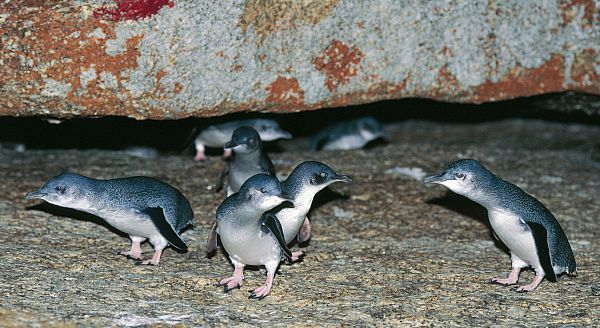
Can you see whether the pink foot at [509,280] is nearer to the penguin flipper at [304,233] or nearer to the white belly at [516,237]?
the white belly at [516,237]

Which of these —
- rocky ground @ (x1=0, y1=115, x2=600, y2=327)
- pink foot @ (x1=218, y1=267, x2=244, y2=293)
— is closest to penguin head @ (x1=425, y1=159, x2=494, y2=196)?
rocky ground @ (x1=0, y1=115, x2=600, y2=327)

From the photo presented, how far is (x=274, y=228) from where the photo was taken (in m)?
3.92

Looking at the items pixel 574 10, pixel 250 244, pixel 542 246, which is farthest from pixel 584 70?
pixel 250 244

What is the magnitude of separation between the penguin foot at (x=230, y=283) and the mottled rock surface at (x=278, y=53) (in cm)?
120

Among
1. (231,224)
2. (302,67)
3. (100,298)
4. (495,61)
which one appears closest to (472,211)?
(495,61)

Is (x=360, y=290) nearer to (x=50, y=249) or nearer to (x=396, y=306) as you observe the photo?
(x=396, y=306)

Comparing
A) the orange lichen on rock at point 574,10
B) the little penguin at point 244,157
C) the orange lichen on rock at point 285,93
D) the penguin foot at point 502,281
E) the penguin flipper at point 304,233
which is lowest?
the penguin foot at point 502,281

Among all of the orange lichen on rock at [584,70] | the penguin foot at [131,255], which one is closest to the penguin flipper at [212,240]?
the penguin foot at [131,255]

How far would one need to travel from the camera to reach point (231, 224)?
12.8 feet

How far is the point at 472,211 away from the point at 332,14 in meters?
1.37

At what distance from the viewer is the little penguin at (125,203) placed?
416cm

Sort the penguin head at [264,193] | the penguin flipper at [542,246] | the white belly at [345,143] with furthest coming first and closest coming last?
the white belly at [345,143] < the penguin flipper at [542,246] < the penguin head at [264,193]

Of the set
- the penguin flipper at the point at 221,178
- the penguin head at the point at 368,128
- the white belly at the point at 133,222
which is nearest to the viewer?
the white belly at the point at 133,222

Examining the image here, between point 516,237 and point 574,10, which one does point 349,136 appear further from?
point 516,237
